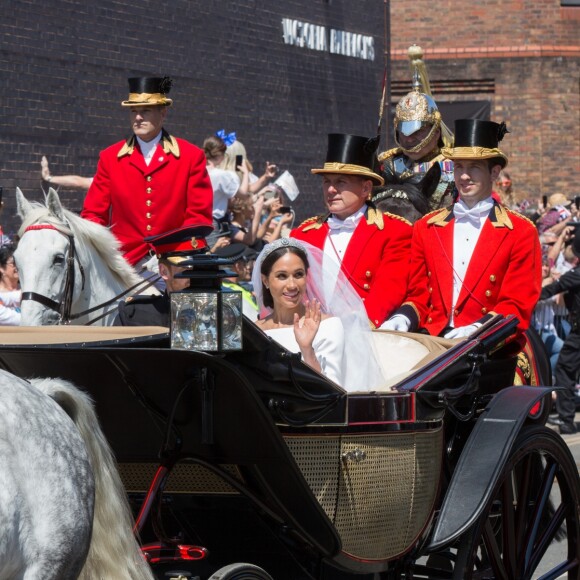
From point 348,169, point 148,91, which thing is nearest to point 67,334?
point 348,169

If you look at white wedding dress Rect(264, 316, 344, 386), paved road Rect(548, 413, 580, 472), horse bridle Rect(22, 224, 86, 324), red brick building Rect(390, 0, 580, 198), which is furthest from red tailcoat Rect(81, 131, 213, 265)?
red brick building Rect(390, 0, 580, 198)

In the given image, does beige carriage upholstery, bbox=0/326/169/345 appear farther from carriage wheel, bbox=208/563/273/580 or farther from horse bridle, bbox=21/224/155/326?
horse bridle, bbox=21/224/155/326

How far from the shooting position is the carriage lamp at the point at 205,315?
11.5ft

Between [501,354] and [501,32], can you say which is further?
[501,32]

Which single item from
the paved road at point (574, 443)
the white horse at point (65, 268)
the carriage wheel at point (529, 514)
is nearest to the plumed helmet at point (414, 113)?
the white horse at point (65, 268)

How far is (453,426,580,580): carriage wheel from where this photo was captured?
15.3ft

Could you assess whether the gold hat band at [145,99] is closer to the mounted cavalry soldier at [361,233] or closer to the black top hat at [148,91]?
the black top hat at [148,91]

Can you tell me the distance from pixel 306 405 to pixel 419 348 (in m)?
1.30

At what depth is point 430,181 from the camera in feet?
23.9

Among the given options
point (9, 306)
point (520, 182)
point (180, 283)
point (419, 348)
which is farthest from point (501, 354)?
point (520, 182)

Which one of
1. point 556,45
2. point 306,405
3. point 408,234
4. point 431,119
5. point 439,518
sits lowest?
point 439,518

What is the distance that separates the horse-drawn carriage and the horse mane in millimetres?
2087

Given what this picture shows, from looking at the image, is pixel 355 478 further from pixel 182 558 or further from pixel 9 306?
pixel 9 306

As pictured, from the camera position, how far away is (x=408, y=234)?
6.08 meters
